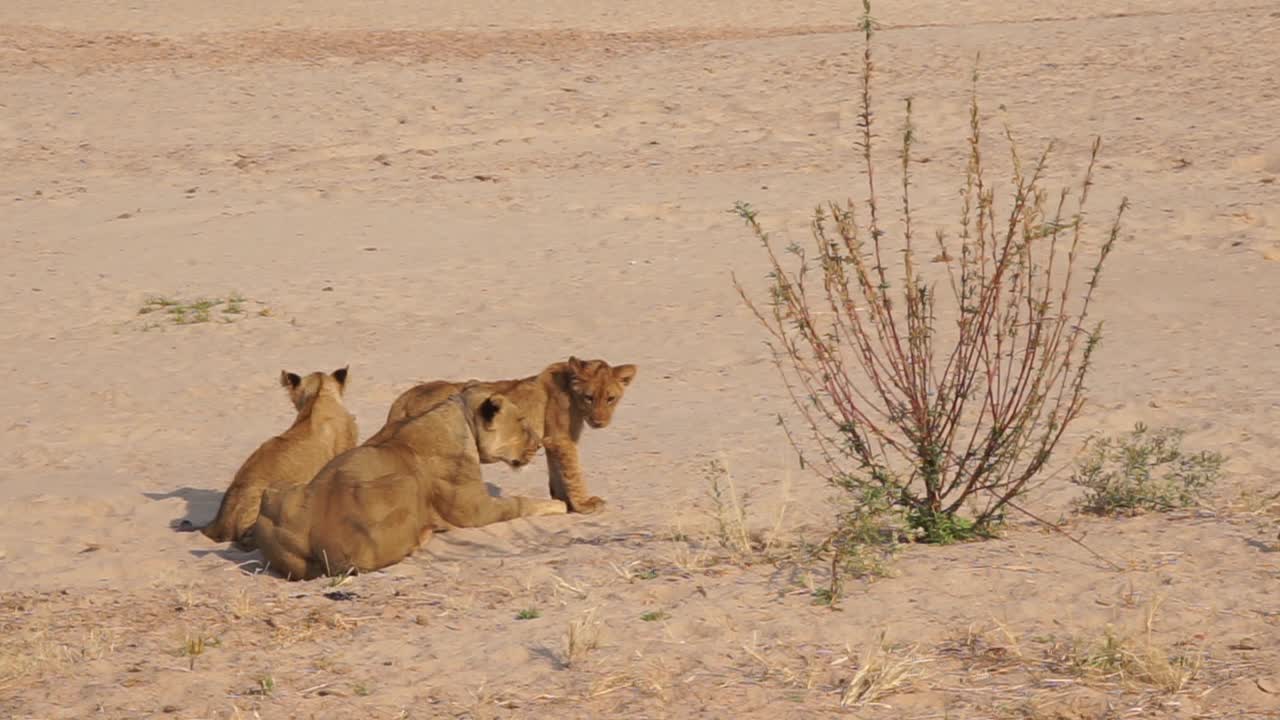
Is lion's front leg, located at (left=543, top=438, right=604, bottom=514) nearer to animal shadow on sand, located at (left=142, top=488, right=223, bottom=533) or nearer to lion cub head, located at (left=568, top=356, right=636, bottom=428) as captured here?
→ lion cub head, located at (left=568, top=356, right=636, bottom=428)

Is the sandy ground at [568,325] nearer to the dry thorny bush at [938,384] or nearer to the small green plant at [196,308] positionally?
the small green plant at [196,308]

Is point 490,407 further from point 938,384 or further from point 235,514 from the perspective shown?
point 938,384

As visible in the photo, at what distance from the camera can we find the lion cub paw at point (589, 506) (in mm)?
8672

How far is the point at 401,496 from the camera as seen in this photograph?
781 centimetres

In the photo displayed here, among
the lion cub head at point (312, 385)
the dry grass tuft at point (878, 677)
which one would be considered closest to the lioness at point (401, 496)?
the lion cub head at point (312, 385)

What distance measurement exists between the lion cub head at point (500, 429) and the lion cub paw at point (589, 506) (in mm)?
348

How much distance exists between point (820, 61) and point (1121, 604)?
1451 centimetres

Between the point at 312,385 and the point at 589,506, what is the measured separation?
1.61 metres

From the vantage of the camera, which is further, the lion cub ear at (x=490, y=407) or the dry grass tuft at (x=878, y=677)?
the lion cub ear at (x=490, y=407)

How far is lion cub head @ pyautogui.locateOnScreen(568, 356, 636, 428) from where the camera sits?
348 inches

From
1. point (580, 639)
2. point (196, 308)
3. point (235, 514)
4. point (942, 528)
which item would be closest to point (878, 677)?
point (580, 639)

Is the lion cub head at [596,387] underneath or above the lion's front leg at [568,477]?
above

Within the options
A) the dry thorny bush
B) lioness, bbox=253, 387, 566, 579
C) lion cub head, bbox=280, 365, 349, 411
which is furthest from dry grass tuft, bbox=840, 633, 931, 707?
lion cub head, bbox=280, 365, 349, 411

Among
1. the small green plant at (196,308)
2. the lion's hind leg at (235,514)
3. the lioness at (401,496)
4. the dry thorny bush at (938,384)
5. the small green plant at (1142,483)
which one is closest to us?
the dry thorny bush at (938,384)
